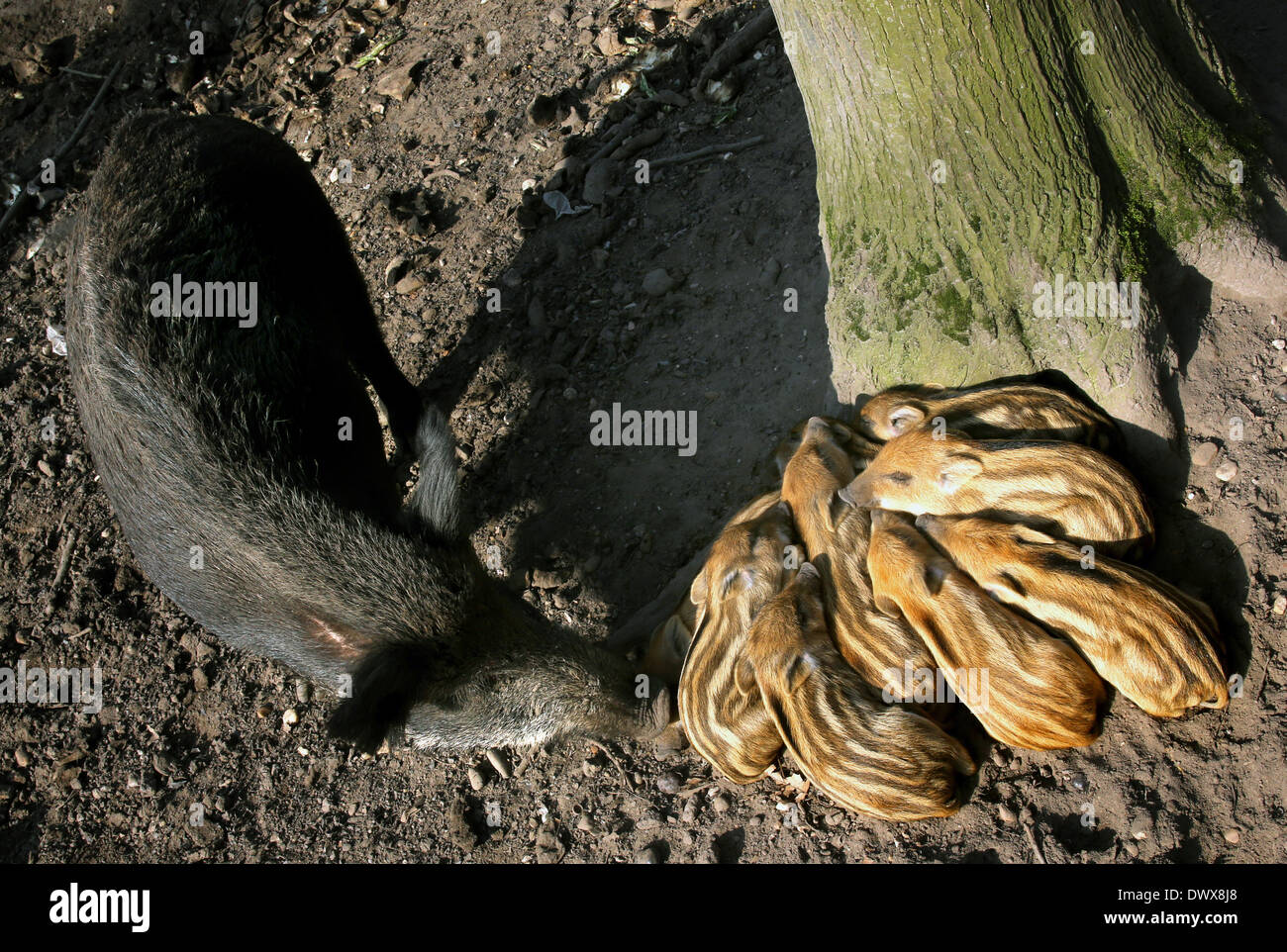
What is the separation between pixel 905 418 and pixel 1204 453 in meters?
0.97

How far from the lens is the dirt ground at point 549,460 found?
116 inches

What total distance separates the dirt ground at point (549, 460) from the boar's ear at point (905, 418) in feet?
1.88

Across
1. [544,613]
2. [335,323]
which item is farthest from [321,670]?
[335,323]

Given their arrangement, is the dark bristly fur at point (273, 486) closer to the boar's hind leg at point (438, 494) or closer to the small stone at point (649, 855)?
the boar's hind leg at point (438, 494)

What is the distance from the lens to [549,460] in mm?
4629

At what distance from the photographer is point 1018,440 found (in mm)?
3105

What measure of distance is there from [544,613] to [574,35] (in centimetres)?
371

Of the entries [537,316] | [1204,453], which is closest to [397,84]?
[537,316]

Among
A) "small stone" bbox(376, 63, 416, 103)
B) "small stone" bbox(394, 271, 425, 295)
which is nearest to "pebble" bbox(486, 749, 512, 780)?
"small stone" bbox(394, 271, 425, 295)

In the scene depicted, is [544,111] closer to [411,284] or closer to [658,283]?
[411,284]

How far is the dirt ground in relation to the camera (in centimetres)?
294

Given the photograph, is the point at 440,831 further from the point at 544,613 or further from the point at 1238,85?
the point at 1238,85

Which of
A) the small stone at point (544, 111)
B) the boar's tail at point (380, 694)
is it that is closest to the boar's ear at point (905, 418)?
the boar's tail at point (380, 694)

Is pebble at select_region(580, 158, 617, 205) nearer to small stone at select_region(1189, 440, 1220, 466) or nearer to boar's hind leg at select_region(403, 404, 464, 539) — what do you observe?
boar's hind leg at select_region(403, 404, 464, 539)
